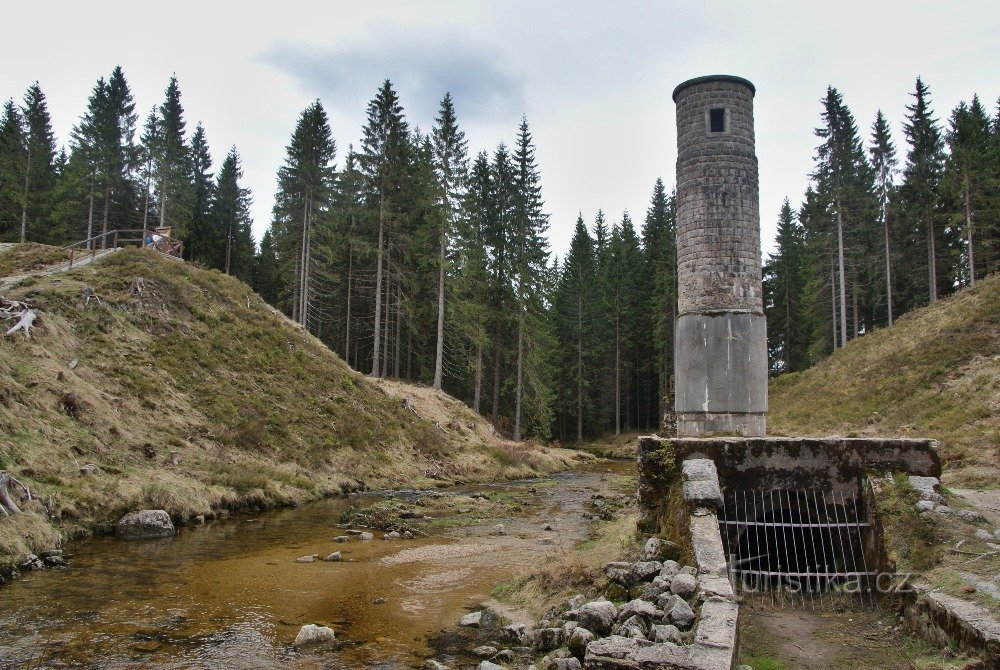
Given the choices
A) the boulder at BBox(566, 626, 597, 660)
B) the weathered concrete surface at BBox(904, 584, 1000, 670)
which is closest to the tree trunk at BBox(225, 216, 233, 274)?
the boulder at BBox(566, 626, 597, 660)

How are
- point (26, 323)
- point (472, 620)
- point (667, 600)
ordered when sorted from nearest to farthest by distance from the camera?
point (667, 600)
point (472, 620)
point (26, 323)

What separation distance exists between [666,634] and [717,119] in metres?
14.1

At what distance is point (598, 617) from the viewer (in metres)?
6.92

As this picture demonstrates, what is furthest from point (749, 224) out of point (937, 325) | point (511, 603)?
point (937, 325)

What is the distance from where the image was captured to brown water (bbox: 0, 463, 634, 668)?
7070 mm

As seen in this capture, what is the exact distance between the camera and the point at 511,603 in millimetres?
9117

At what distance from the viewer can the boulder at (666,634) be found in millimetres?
5957

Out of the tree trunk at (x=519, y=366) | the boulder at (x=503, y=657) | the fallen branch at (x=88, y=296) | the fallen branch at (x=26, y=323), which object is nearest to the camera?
the boulder at (x=503, y=657)

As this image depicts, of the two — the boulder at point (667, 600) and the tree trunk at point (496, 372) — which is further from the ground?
the tree trunk at point (496, 372)

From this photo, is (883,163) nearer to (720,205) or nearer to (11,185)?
(720,205)

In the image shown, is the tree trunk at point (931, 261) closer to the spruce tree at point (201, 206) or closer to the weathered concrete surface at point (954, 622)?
the weathered concrete surface at point (954, 622)

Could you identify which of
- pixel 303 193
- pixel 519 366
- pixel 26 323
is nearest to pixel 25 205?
pixel 303 193

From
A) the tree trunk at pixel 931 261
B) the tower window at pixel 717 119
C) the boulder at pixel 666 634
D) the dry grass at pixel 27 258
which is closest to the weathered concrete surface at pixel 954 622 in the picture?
the boulder at pixel 666 634

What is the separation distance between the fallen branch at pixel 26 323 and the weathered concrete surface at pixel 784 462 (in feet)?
55.7
